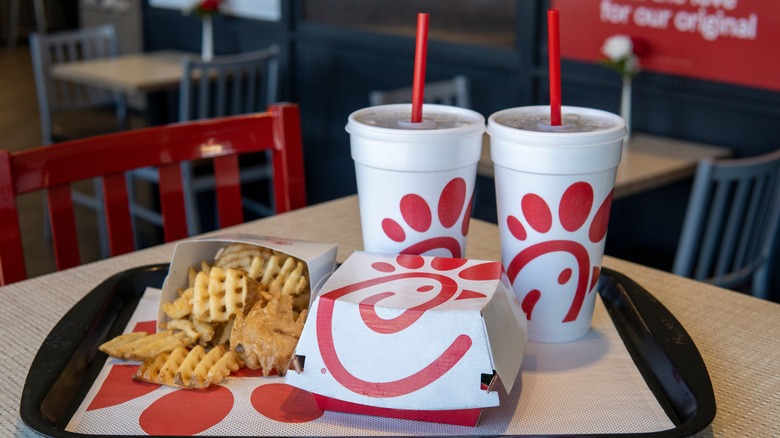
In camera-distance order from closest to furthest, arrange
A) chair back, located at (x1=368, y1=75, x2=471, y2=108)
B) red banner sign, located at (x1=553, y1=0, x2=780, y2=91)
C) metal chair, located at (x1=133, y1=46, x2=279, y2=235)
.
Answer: red banner sign, located at (x1=553, y1=0, x2=780, y2=91), chair back, located at (x1=368, y1=75, x2=471, y2=108), metal chair, located at (x1=133, y1=46, x2=279, y2=235)

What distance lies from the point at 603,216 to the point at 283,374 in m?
0.36

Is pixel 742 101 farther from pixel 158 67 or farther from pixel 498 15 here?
pixel 158 67

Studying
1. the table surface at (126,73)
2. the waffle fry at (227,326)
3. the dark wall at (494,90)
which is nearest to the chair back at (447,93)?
the dark wall at (494,90)

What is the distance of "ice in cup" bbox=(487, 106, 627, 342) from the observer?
85 centimetres

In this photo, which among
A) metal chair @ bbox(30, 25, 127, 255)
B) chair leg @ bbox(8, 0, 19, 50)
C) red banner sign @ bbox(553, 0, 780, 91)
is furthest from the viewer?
chair leg @ bbox(8, 0, 19, 50)

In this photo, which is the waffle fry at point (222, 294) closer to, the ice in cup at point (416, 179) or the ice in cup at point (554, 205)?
the ice in cup at point (416, 179)

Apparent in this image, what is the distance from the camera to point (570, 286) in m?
0.92

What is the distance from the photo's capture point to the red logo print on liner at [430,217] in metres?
0.90

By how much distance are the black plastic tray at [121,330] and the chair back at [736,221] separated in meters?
0.96

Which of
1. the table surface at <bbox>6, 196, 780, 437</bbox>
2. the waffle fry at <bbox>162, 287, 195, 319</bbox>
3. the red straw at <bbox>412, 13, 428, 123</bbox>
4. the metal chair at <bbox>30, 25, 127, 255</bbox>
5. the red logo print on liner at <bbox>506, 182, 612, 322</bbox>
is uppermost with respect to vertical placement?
the red straw at <bbox>412, 13, 428, 123</bbox>

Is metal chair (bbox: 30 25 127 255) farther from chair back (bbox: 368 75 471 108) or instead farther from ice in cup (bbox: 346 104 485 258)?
ice in cup (bbox: 346 104 485 258)

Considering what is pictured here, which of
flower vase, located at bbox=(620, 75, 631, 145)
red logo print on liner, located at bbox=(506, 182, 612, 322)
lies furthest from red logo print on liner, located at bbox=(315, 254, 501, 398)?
flower vase, located at bbox=(620, 75, 631, 145)

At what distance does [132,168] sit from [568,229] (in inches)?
30.8

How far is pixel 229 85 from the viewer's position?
391 centimetres
